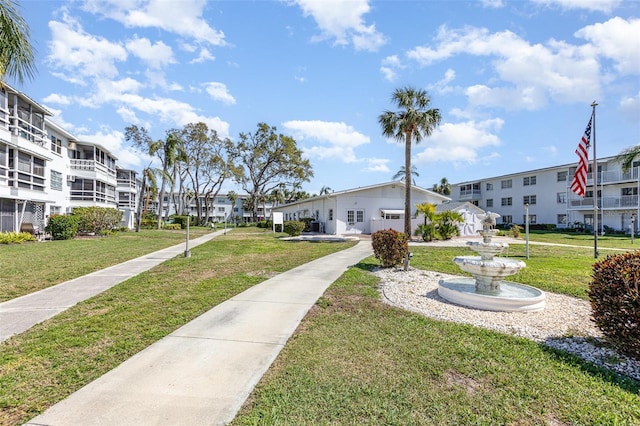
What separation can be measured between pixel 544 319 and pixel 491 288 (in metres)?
1.23

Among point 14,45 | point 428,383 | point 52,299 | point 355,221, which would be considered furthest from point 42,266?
point 355,221

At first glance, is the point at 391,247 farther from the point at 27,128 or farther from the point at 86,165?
the point at 86,165

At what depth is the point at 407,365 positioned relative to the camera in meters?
3.77

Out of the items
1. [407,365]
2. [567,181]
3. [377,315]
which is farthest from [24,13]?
[567,181]

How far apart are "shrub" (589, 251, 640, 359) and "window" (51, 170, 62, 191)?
30.2m

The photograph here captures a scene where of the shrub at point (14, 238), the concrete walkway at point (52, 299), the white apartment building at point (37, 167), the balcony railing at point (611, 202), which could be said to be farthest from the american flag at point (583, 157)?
Answer: the shrub at point (14, 238)

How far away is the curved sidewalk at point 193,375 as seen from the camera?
2771mm

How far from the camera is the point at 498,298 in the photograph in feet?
20.5

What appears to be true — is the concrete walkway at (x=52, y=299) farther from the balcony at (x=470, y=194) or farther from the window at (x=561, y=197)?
the balcony at (x=470, y=194)

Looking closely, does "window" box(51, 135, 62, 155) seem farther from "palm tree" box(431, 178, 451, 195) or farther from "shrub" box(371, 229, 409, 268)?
"palm tree" box(431, 178, 451, 195)

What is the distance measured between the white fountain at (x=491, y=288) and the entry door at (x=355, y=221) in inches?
749

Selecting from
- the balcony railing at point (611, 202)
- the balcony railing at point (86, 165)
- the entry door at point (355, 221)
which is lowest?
the entry door at point (355, 221)

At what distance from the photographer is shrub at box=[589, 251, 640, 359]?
3.80m

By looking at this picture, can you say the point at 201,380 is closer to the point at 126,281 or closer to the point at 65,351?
the point at 65,351
